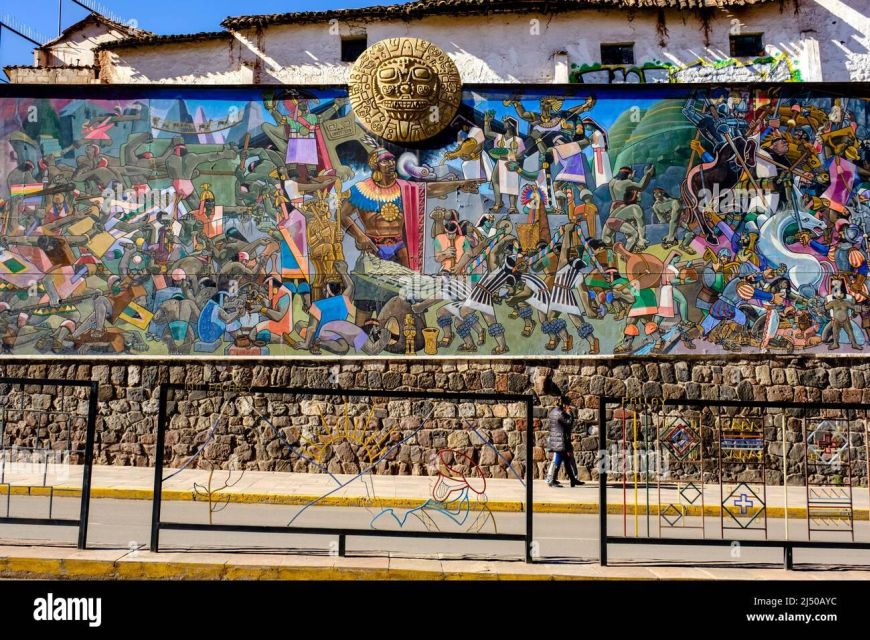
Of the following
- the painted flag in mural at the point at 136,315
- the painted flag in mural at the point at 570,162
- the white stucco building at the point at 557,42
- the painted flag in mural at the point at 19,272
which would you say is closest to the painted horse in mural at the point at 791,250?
the painted flag in mural at the point at 570,162

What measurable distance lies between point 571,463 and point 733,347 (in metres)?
4.30

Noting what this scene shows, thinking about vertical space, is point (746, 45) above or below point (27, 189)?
above

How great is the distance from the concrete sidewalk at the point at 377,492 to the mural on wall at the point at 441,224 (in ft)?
12.6

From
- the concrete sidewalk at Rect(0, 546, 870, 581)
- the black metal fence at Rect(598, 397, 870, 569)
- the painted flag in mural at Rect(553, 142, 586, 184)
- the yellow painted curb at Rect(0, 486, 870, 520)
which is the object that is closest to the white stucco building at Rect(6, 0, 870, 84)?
the painted flag in mural at Rect(553, 142, 586, 184)

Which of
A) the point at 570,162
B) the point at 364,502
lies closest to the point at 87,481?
the point at 364,502

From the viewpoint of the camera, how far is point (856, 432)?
11781 millimetres

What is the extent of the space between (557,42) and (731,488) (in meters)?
15.0

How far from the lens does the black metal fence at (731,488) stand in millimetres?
7055

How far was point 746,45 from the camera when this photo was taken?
65.5 ft

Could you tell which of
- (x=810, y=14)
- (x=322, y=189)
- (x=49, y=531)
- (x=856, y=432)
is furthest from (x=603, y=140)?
(x=49, y=531)

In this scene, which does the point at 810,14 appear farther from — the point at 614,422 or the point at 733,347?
the point at 614,422

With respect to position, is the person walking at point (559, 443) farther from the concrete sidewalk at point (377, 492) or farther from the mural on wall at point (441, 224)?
the mural on wall at point (441, 224)

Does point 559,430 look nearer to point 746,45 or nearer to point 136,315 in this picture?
point 136,315

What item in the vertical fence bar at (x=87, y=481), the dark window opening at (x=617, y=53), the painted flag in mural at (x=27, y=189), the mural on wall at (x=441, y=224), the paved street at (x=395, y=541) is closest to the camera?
the vertical fence bar at (x=87, y=481)
